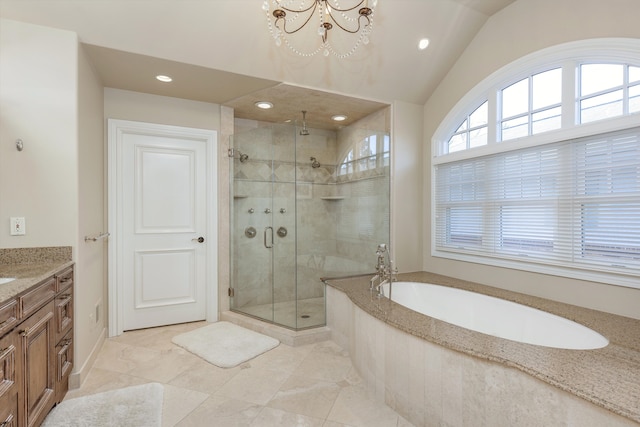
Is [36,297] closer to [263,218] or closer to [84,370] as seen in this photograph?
[84,370]

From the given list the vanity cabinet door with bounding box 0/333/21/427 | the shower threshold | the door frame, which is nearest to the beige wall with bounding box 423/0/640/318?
the shower threshold

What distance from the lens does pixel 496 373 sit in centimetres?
154

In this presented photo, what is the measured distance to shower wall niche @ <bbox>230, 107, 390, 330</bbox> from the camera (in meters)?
3.60

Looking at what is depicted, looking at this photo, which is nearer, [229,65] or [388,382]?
[388,382]

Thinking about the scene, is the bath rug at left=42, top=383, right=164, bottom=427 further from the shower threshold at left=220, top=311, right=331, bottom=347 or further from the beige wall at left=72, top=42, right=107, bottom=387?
the shower threshold at left=220, top=311, right=331, bottom=347

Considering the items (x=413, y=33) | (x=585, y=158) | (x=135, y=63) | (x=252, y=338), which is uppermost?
(x=413, y=33)

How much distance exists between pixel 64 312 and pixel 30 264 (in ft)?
1.20

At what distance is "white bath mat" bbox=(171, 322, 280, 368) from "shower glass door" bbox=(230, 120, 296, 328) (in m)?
0.37

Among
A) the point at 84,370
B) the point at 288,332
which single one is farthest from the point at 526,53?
the point at 84,370

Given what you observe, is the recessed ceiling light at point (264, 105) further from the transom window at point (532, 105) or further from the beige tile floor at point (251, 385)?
the beige tile floor at point (251, 385)

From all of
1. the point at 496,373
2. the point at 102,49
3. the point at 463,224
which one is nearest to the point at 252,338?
the point at 496,373

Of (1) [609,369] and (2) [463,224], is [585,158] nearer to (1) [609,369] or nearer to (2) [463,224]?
(2) [463,224]

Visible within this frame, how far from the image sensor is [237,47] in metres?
2.70

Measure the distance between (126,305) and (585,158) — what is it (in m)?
4.22
